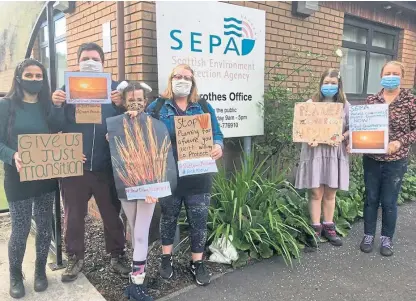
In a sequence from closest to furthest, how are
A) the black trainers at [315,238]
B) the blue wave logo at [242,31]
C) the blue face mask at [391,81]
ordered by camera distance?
1. the blue face mask at [391,81]
2. the black trainers at [315,238]
3. the blue wave logo at [242,31]

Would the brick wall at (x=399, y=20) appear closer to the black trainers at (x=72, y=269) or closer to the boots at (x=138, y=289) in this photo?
the boots at (x=138, y=289)

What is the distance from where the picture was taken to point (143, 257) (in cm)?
248

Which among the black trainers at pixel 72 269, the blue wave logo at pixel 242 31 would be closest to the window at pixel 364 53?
the blue wave logo at pixel 242 31

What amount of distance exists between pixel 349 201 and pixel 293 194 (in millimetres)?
840

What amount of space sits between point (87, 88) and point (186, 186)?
3.29ft

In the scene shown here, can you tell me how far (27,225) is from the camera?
248cm

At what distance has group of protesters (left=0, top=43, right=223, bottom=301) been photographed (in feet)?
7.70

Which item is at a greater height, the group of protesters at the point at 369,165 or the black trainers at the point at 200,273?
the group of protesters at the point at 369,165

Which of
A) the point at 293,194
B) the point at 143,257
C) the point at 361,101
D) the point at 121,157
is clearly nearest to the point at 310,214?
the point at 293,194

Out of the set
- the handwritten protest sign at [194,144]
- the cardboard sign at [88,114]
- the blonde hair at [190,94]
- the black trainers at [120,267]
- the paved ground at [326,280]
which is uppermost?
the blonde hair at [190,94]

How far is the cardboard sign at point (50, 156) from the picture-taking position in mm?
2275

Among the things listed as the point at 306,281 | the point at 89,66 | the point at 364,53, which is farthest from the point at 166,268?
the point at 364,53

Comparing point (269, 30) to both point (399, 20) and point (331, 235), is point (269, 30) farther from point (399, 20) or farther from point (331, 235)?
point (399, 20)

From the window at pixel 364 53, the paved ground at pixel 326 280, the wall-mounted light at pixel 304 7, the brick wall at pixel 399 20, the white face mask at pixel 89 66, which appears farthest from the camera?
the window at pixel 364 53
